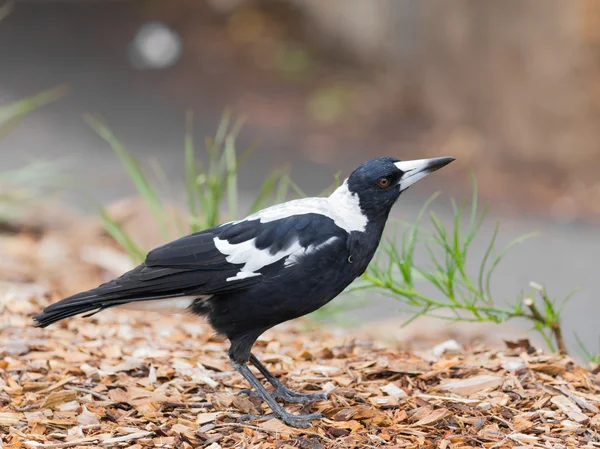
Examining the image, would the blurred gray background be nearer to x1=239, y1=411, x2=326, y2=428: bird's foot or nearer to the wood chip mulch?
the wood chip mulch

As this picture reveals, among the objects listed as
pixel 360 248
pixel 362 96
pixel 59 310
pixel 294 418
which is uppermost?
pixel 362 96

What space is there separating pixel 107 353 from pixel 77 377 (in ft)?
0.93

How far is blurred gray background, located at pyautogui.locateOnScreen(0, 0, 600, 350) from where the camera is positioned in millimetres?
7633

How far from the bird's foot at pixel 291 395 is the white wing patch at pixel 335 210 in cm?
60

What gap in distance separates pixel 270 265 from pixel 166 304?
1.35 ft

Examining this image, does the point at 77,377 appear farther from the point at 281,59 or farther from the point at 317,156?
the point at 281,59

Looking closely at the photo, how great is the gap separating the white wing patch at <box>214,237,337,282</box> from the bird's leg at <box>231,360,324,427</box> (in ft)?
1.12

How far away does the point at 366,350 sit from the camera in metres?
3.55

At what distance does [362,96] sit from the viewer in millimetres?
10414

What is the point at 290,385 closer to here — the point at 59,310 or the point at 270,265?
the point at 270,265

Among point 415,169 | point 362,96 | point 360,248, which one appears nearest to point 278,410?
point 360,248

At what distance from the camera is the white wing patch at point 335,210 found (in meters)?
2.77

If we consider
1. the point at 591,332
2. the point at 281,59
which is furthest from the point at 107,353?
the point at 281,59

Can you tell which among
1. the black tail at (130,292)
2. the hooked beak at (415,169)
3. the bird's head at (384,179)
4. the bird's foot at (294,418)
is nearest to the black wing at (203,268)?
the black tail at (130,292)
